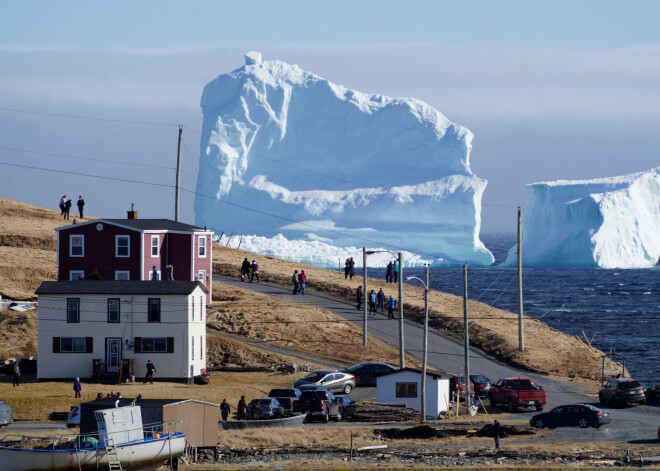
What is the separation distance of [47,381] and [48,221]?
41.9 metres

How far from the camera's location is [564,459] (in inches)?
1329

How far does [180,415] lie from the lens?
34656mm

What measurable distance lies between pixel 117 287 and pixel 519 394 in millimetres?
20578

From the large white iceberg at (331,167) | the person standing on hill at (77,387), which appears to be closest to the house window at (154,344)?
the person standing on hill at (77,387)

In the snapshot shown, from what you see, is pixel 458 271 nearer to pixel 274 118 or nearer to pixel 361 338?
pixel 274 118

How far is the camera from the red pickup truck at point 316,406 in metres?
43.1

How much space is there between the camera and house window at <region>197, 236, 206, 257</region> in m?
64.1

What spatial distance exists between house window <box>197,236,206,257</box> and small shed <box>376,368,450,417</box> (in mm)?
21310

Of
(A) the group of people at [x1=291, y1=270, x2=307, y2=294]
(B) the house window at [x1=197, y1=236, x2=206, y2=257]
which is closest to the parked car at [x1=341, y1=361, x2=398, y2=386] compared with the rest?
(B) the house window at [x1=197, y1=236, x2=206, y2=257]

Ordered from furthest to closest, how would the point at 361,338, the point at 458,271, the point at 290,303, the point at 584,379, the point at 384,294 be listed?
the point at 458,271 → the point at 384,294 → the point at 290,303 → the point at 361,338 → the point at 584,379

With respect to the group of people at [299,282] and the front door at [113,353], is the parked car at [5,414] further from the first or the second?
the group of people at [299,282]

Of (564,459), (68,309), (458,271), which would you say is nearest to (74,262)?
(68,309)

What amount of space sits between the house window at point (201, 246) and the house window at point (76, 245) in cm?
717

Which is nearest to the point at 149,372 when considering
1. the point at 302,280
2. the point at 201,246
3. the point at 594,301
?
the point at 201,246
